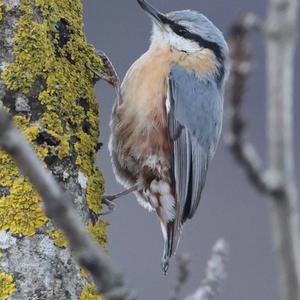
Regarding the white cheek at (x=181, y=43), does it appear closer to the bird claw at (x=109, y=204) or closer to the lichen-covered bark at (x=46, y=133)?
the lichen-covered bark at (x=46, y=133)

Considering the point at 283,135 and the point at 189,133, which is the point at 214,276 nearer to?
the point at 283,135

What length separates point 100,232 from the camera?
7.84ft

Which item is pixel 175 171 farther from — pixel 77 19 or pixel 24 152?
pixel 24 152

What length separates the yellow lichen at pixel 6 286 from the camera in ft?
6.26

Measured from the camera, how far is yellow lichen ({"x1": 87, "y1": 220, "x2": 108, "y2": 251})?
92.2 inches

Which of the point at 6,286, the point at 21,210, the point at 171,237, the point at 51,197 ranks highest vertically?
the point at 51,197

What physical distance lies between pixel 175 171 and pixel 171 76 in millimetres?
441

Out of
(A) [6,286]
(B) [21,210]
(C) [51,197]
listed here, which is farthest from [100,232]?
(C) [51,197]

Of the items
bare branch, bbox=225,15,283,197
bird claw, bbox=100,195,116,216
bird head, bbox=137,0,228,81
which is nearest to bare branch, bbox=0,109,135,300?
bare branch, bbox=225,15,283,197

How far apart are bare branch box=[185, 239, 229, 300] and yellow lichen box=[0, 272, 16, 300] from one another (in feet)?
2.23

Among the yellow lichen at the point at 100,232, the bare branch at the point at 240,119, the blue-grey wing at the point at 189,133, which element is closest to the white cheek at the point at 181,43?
the blue-grey wing at the point at 189,133

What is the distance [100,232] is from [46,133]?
1.28 feet

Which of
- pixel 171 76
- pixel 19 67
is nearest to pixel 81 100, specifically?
pixel 19 67

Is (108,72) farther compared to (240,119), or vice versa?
(108,72)
